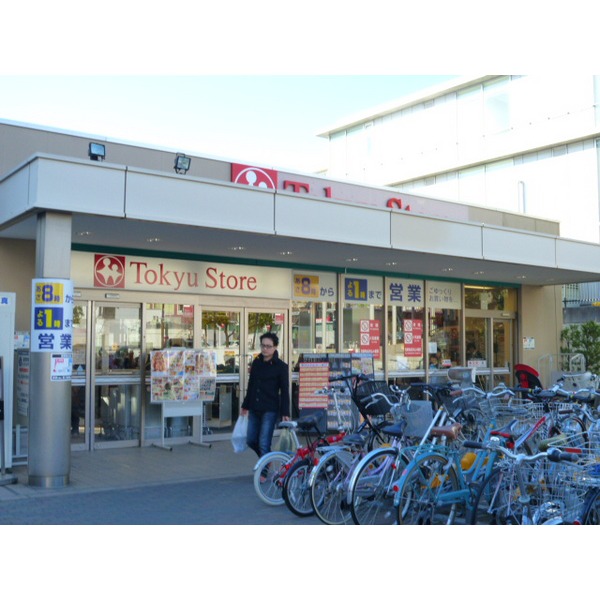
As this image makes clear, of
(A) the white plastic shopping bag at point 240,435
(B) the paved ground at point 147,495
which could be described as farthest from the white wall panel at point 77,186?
(B) the paved ground at point 147,495

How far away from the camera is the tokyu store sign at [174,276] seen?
10.8 metres

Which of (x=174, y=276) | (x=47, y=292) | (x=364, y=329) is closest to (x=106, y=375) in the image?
(x=174, y=276)

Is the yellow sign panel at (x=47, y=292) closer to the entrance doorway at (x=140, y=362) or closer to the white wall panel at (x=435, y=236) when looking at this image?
the entrance doorway at (x=140, y=362)

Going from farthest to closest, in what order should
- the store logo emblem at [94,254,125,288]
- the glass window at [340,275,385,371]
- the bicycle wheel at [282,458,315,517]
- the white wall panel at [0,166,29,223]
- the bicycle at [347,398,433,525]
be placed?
the glass window at [340,275,385,371] → the store logo emblem at [94,254,125,288] → the white wall panel at [0,166,29,223] → the bicycle wheel at [282,458,315,517] → the bicycle at [347,398,433,525]

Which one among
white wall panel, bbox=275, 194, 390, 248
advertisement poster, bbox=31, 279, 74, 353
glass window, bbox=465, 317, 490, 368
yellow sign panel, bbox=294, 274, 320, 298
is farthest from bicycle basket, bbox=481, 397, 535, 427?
glass window, bbox=465, 317, 490, 368

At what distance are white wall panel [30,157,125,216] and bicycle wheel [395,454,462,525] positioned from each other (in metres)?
4.54

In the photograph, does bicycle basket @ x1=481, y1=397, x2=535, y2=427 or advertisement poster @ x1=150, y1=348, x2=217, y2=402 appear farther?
advertisement poster @ x1=150, y1=348, x2=217, y2=402

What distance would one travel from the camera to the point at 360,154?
124 ft

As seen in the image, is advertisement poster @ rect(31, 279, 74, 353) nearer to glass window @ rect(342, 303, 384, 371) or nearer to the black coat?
the black coat

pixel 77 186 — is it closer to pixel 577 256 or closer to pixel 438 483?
pixel 438 483

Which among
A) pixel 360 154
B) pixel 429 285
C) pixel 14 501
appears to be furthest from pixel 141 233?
pixel 360 154

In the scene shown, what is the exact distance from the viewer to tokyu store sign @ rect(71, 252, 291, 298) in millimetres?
10750

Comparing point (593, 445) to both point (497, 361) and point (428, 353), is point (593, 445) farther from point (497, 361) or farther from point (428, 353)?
point (497, 361)

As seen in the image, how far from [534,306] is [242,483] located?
11.1m
